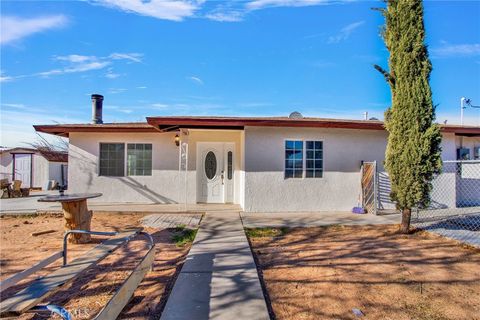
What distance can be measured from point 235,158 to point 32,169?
1614 cm

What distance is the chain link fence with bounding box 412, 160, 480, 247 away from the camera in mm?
8009

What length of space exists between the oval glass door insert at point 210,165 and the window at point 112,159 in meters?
3.37

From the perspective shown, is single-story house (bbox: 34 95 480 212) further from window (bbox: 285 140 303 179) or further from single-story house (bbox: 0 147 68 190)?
single-story house (bbox: 0 147 68 190)

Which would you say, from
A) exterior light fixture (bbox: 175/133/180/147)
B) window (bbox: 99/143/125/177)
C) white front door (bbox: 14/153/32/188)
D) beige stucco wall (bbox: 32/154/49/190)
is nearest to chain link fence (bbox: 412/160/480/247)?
exterior light fixture (bbox: 175/133/180/147)

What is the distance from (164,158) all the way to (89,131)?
307cm

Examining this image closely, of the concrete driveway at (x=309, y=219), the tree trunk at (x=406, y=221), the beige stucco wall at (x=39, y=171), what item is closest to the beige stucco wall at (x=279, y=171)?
the concrete driveway at (x=309, y=219)

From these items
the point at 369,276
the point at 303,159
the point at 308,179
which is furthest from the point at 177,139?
the point at 369,276

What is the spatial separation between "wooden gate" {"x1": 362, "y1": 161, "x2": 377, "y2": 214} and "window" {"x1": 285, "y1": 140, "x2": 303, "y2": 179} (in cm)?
219

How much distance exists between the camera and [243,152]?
1057 cm

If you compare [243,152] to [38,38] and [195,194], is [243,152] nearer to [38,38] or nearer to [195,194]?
[195,194]

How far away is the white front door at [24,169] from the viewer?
20.8 meters

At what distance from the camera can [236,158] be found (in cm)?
1230

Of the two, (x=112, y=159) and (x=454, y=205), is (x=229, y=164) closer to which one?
(x=112, y=159)

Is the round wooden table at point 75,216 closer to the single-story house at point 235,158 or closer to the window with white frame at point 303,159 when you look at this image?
the single-story house at point 235,158
